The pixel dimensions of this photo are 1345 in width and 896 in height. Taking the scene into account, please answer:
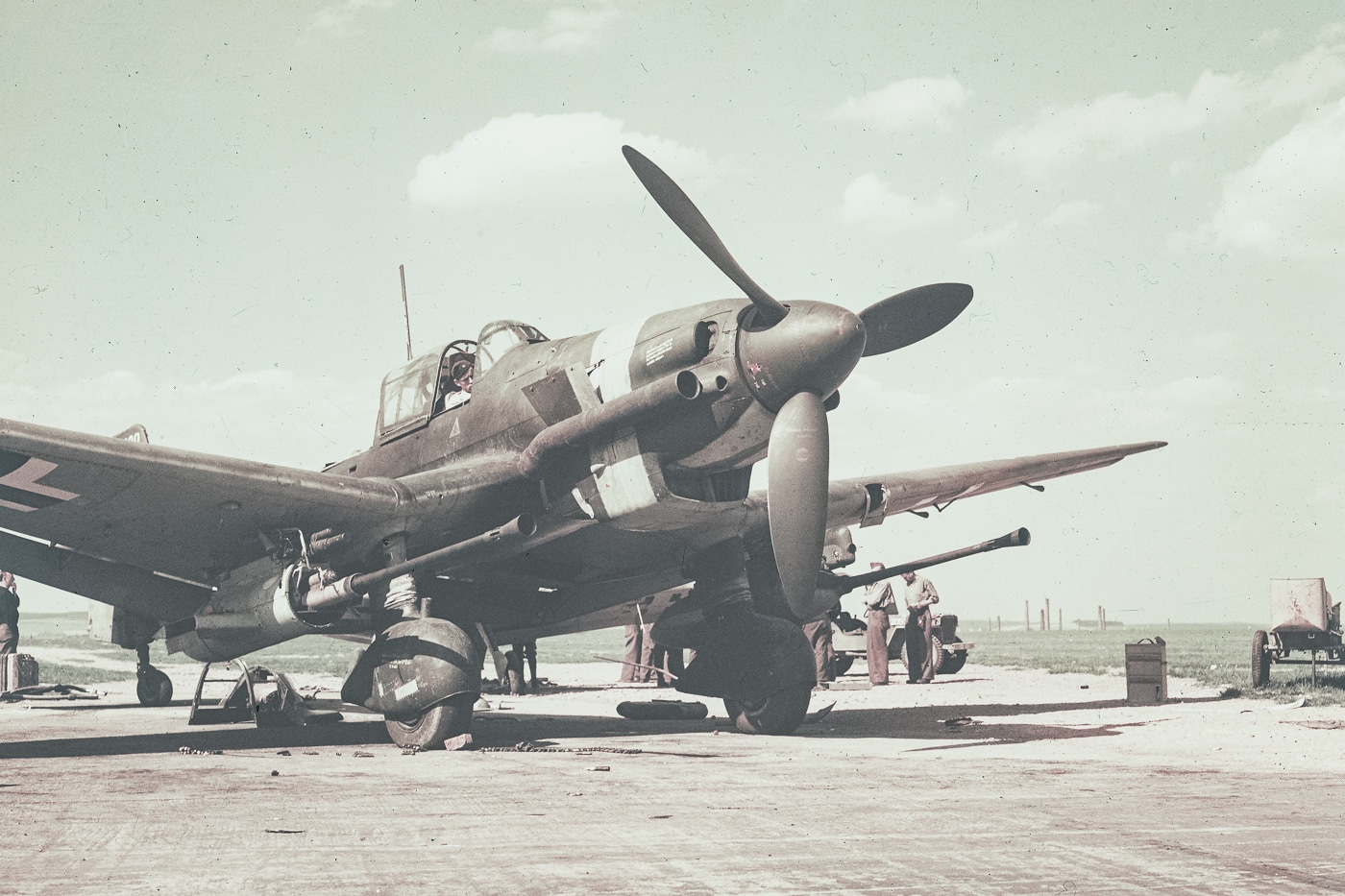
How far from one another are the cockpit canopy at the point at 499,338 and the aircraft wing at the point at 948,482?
13.5 feet

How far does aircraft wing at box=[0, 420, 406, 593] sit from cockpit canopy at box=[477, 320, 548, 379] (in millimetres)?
2081

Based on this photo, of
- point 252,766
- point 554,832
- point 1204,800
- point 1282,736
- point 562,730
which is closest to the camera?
point 554,832

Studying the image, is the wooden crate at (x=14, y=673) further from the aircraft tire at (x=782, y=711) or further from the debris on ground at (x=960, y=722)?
the debris on ground at (x=960, y=722)

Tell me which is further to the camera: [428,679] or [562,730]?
[562,730]

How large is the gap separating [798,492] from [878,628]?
13657mm

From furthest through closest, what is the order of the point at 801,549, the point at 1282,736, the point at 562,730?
the point at 562,730 < the point at 1282,736 < the point at 801,549

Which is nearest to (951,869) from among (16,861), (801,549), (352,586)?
(16,861)

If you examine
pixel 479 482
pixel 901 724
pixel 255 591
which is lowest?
pixel 901 724

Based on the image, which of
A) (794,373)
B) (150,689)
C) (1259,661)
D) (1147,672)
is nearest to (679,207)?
(794,373)

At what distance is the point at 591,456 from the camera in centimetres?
1175

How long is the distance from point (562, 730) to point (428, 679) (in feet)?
9.69

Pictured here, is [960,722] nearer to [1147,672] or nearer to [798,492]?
[1147,672]

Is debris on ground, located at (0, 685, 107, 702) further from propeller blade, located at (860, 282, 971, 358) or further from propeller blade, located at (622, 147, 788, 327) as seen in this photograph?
propeller blade, located at (860, 282, 971, 358)

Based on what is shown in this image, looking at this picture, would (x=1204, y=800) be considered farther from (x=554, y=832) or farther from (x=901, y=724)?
(x=901, y=724)
